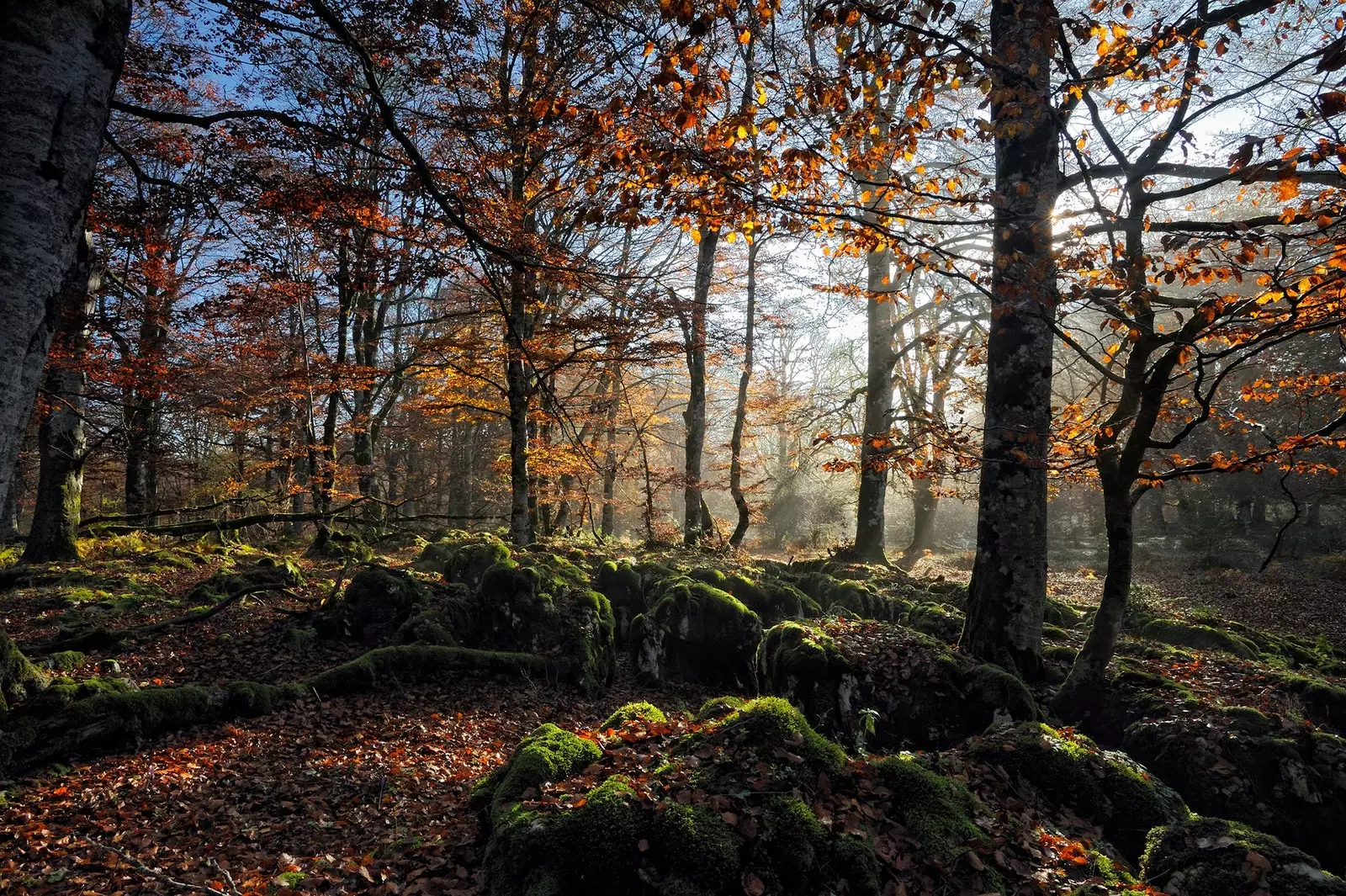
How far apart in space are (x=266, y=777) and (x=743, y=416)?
1342 centimetres

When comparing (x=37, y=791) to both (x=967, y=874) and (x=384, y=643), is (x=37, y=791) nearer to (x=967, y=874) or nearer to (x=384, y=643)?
(x=384, y=643)

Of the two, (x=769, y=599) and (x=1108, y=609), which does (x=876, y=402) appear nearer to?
(x=769, y=599)

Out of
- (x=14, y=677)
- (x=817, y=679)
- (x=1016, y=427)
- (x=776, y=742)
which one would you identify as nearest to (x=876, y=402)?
(x=1016, y=427)

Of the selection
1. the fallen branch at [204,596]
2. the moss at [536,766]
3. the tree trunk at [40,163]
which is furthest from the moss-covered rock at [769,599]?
the tree trunk at [40,163]

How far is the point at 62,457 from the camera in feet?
34.7

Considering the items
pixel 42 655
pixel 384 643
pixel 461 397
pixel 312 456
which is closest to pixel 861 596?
pixel 384 643

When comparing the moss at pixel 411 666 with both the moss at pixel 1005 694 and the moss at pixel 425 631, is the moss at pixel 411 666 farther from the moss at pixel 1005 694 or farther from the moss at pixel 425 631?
the moss at pixel 1005 694

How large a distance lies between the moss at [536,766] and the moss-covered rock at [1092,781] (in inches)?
104

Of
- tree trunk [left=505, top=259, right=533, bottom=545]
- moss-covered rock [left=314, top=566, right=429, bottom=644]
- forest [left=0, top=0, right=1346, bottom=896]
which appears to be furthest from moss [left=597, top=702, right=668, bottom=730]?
tree trunk [left=505, top=259, right=533, bottom=545]

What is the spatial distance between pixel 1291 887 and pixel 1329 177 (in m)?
4.39

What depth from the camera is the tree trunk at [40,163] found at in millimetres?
2238

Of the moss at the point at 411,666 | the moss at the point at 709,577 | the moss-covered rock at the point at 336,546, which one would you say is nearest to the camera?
the moss at the point at 411,666

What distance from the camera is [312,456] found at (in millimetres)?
13984

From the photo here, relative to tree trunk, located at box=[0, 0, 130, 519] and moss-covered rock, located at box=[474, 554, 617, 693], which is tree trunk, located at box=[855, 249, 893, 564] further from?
tree trunk, located at box=[0, 0, 130, 519]
